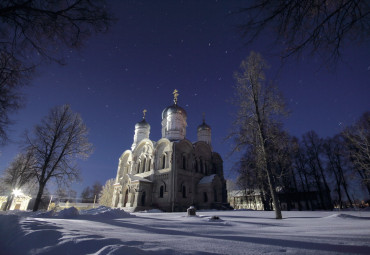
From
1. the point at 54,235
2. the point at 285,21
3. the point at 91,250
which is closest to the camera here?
the point at 91,250

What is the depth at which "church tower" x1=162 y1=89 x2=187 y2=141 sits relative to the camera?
A: 27.7 metres

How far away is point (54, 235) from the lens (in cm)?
303

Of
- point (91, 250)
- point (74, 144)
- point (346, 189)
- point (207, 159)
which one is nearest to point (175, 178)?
point (207, 159)

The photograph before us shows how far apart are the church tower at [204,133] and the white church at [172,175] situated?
2.51 metres

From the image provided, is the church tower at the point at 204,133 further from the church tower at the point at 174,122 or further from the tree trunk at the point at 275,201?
the tree trunk at the point at 275,201

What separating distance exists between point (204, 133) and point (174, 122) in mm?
6181

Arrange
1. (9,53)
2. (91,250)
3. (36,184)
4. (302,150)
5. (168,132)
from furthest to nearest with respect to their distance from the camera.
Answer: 1. (168,132)
2. (302,150)
3. (36,184)
4. (9,53)
5. (91,250)

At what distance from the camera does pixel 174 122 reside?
28.4 metres

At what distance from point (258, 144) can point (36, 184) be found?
17.2m

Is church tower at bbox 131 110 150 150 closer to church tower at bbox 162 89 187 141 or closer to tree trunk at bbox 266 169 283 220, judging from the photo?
church tower at bbox 162 89 187 141

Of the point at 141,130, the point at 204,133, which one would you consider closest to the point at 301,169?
→ the point at 204,133

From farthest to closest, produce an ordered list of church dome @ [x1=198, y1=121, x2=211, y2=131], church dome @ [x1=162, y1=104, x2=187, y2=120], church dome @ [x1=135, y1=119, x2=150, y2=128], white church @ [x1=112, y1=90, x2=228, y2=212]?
church dome @ [x1=135, y1=119, x2=150, y2=128], church dome @ [x1=198, y1=121, x2=211, y2=131], church dome @ [x1=162, y1=104, x2=187, y2=120], white church @ [x1=112, y1=90, x2=228, y2=212]

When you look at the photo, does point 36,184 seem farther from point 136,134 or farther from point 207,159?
point 207,159

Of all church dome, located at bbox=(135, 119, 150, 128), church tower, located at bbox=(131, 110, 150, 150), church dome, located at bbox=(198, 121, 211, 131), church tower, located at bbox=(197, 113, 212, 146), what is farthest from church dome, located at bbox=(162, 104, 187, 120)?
church tower, located at bbox=(131, 110, 150, 150)
